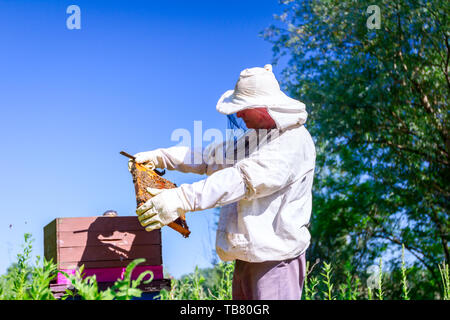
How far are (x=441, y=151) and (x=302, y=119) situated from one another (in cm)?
963

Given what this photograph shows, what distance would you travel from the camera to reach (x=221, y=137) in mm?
3514

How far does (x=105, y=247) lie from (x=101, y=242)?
5 cm

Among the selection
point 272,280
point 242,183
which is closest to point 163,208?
point 242,183

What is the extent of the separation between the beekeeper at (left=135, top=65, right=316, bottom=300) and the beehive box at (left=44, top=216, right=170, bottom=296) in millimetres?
892

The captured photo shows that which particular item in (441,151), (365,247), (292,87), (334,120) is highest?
(292,87)

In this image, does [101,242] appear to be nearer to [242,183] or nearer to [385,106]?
[242,183]

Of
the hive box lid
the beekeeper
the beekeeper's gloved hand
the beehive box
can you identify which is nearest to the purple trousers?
the beekeeper

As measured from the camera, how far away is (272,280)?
9.32ft

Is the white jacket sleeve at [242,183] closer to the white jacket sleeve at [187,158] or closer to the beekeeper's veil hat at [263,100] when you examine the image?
the beekeeper's veil hat at [263,100]

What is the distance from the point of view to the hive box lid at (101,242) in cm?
361

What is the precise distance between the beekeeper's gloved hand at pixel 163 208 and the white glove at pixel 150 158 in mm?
740
